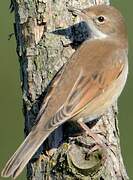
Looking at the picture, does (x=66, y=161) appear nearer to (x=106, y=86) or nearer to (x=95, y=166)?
(x=95, y=166)

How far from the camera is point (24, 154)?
8477 mm

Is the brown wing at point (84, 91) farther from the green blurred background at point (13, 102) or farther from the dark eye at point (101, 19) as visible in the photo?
the green blurred background at point (13, 102)

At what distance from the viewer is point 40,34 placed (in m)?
8.95

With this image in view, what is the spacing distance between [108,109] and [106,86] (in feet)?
0.79

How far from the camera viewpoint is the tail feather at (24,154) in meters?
8.37

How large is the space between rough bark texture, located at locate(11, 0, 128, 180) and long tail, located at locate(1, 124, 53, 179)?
0.11 metres

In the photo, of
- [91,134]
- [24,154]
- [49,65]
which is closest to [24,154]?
[24,154]

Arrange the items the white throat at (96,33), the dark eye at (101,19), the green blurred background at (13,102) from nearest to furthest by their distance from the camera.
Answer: the white throat at (96,33)
the dark eye at (101,19)
the green blurred background at (13,102)

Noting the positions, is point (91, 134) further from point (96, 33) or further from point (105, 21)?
point (105, 21)

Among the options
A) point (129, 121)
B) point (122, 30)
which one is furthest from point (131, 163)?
point (122, 30)

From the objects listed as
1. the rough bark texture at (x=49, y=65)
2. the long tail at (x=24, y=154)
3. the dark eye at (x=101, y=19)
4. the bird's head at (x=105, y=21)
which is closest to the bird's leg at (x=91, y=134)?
the rough bark texture at (x=49, y=65)

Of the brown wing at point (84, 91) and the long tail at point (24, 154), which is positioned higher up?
the brown wing at point (84, 91)

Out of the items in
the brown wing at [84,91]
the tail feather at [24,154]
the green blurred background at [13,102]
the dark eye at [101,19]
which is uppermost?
the dark eye at [101,19]

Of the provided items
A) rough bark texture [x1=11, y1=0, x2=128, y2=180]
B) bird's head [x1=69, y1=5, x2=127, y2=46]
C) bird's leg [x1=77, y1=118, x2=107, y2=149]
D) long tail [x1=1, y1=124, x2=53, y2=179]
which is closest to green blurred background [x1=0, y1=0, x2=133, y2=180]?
bird's head [x1=69, y1=5, x2=127, y2=46]
